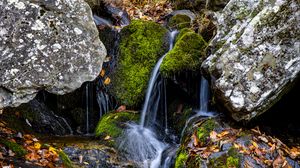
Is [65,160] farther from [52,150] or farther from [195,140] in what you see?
[195,140]

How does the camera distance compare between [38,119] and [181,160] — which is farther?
[38,119]

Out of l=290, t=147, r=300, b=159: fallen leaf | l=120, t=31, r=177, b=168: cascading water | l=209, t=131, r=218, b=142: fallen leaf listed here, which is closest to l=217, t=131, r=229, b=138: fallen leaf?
l=209, t=131, r=218, b=142: fallen leaf

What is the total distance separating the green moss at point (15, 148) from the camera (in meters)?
4.27

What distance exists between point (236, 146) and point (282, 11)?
2.18 metres

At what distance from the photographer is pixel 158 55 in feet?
23.6

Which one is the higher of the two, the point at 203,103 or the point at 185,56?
the point at 185,56

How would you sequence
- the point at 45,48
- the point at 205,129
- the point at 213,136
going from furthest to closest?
the point at 205,129
the point at 213,136
the point at 45,48

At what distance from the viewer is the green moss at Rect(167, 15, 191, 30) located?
804 centimetres

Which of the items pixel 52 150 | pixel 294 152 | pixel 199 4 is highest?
pixel 199 4

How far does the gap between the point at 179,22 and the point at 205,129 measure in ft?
11.8

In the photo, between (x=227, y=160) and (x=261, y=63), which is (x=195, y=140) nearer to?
(x=227, y=160)

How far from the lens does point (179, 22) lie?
324 inches

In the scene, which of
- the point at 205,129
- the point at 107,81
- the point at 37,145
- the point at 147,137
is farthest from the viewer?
the point at 107,81

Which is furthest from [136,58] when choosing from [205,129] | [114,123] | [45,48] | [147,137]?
[45,48]
